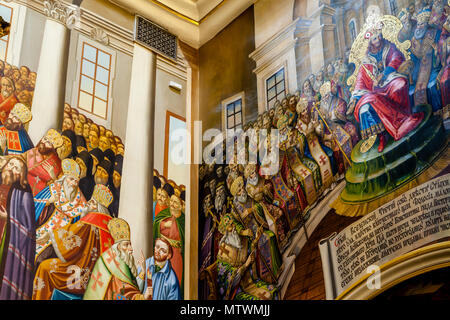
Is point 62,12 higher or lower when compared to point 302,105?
higher

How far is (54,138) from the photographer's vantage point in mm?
9562

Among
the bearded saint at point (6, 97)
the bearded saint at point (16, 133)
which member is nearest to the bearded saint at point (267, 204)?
the bearded saint at point (16, 133)

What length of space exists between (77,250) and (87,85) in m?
3.14

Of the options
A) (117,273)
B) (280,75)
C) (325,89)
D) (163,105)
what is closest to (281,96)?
(280,75)

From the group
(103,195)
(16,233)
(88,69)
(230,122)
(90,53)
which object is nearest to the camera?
(16,233)

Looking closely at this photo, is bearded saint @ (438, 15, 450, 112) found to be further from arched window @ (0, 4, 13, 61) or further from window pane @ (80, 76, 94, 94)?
arched window @ (0, 4, 13, 61)

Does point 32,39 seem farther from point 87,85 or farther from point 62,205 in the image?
point 62,205

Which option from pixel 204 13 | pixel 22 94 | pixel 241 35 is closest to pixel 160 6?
pixel 204 13

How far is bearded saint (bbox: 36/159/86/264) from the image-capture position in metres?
8.82

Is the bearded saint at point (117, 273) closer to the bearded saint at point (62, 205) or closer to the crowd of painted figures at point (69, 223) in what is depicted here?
the crowd of painted figures at point (69, 223)

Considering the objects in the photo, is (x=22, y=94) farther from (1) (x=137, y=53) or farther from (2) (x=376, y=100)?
(2) (x=376, y=100)

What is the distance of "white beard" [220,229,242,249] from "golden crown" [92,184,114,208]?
2.13 m

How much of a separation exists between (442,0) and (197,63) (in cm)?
604

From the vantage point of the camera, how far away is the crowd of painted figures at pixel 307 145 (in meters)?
7.74
